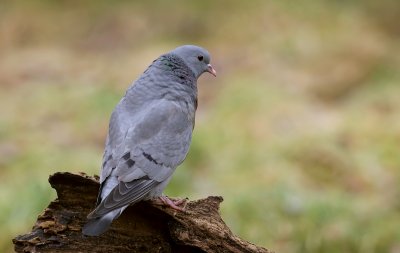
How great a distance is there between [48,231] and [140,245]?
464 mm

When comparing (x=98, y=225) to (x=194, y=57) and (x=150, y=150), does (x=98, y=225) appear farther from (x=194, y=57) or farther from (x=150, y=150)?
(x=194, y=57)

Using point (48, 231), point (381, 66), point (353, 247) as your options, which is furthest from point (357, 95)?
point (48, 231)

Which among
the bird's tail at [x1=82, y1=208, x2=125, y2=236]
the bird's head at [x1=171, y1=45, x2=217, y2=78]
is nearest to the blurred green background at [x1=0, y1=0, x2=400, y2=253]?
the bird's head at [x1=171, y1=45, x2=217, y2=78]

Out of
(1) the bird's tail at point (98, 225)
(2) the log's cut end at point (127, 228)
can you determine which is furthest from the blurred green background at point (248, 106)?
(1) the bird's tail at point (98, 225)

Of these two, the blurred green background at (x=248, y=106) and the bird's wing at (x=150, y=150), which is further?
the blurred green background at (x=248, y=106)

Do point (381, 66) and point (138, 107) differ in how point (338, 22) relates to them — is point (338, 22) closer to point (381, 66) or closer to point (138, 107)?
point (381, 66)

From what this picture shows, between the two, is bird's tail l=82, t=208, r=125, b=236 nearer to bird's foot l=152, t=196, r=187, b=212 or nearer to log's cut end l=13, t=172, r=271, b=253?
log's cut end l=13, t=172, r=271, b=253

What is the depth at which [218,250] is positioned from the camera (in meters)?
3.91

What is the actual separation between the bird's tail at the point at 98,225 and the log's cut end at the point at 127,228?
0.83 feet

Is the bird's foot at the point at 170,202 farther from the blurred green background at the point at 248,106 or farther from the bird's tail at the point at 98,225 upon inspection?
the blurred green background at the point at 248,106

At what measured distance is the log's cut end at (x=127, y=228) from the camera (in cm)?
381

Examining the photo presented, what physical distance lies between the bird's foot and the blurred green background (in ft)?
7.83

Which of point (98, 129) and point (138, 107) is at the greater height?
point (98, 129)

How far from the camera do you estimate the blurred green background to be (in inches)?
265
